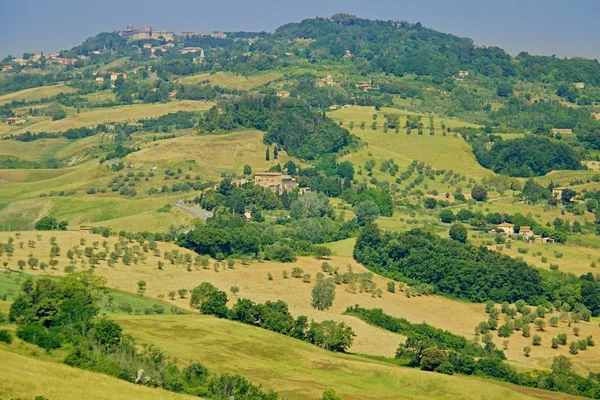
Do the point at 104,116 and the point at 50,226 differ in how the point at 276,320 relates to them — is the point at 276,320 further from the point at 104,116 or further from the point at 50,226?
the point at 104,116

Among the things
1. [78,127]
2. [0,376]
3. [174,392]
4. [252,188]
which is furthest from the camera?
[78,127]

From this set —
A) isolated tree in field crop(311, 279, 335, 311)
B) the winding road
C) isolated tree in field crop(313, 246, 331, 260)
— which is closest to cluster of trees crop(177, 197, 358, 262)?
isolated tree in field crop(313, 246, 331, 260)

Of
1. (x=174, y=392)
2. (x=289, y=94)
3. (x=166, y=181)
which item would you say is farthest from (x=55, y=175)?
(x=174, y=392)

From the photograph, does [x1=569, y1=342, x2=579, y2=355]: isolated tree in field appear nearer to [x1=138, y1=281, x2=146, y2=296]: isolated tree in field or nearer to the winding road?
[x1=138, y1=281, x2=146, y2=296]: isolated tree in field

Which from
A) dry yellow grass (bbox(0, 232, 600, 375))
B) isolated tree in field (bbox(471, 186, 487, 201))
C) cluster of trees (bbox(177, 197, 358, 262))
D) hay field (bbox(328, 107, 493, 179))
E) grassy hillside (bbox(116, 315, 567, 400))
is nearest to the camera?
grassy hillside (bbox(116, 315, 567, 400))

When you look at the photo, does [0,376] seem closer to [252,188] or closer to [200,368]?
[200,368]

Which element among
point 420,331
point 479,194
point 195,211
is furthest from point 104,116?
point 420,331
